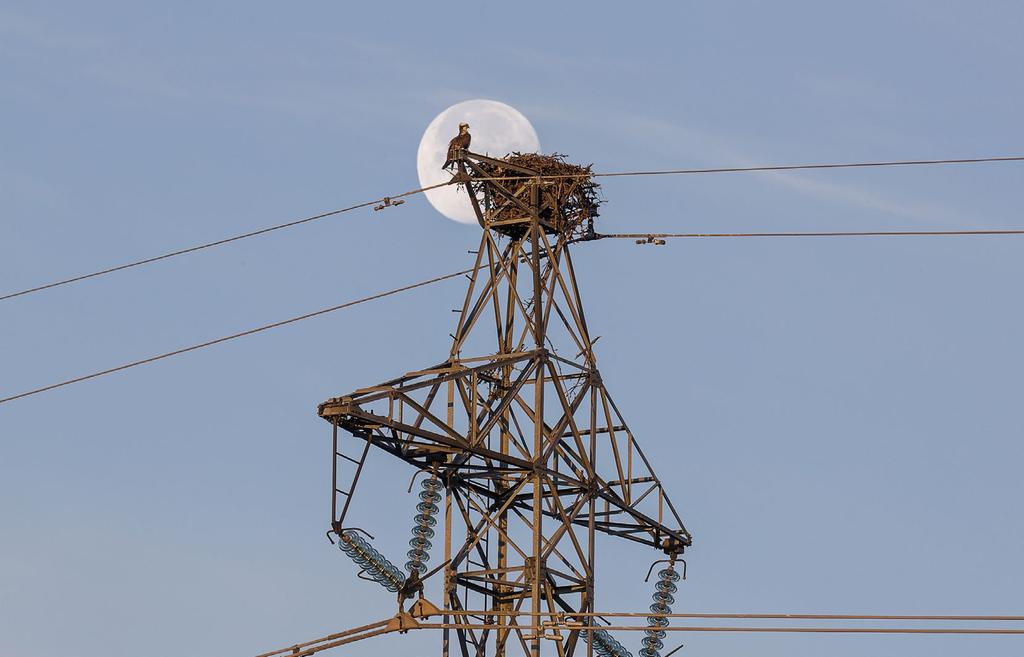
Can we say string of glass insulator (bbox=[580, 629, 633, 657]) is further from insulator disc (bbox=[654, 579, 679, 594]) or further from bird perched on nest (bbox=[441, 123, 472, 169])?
bird perched on nest (bbox=[441, 123, 472, 169])

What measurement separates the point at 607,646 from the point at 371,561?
19.7ft

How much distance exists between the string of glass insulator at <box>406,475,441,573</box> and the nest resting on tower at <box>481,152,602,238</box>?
640cm

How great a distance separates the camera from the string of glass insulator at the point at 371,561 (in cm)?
4172

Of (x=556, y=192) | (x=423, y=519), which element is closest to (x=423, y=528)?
(x=423, y=519)

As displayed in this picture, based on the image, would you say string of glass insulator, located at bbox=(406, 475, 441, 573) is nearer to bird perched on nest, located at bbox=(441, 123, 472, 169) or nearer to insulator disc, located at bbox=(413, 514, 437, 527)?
insulator disc, located at bbox=(413, 514, 437, 527)

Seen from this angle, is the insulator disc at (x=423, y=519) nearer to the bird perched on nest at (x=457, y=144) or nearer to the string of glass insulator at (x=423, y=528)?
the string of glass insulator at (x=423, y=528)

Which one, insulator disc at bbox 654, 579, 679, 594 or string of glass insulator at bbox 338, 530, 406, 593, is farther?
insulator disc at bbox 654, 579, 679, 594

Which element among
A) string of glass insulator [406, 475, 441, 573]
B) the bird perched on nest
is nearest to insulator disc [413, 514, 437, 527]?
string of glass insulator [406, 475, 441, 573]

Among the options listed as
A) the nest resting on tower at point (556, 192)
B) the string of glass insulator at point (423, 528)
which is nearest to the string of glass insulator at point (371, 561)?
the string of glass insulator at point (423, 528)

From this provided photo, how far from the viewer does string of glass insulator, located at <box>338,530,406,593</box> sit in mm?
41719

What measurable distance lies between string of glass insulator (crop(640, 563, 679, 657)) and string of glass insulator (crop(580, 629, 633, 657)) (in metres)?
0.77

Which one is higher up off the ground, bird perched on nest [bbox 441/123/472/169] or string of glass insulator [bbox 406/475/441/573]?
bird perched on nest [bbox 441/123/472/169]

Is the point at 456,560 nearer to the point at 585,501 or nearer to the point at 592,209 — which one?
the point at 585,501

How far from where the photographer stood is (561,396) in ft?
148
